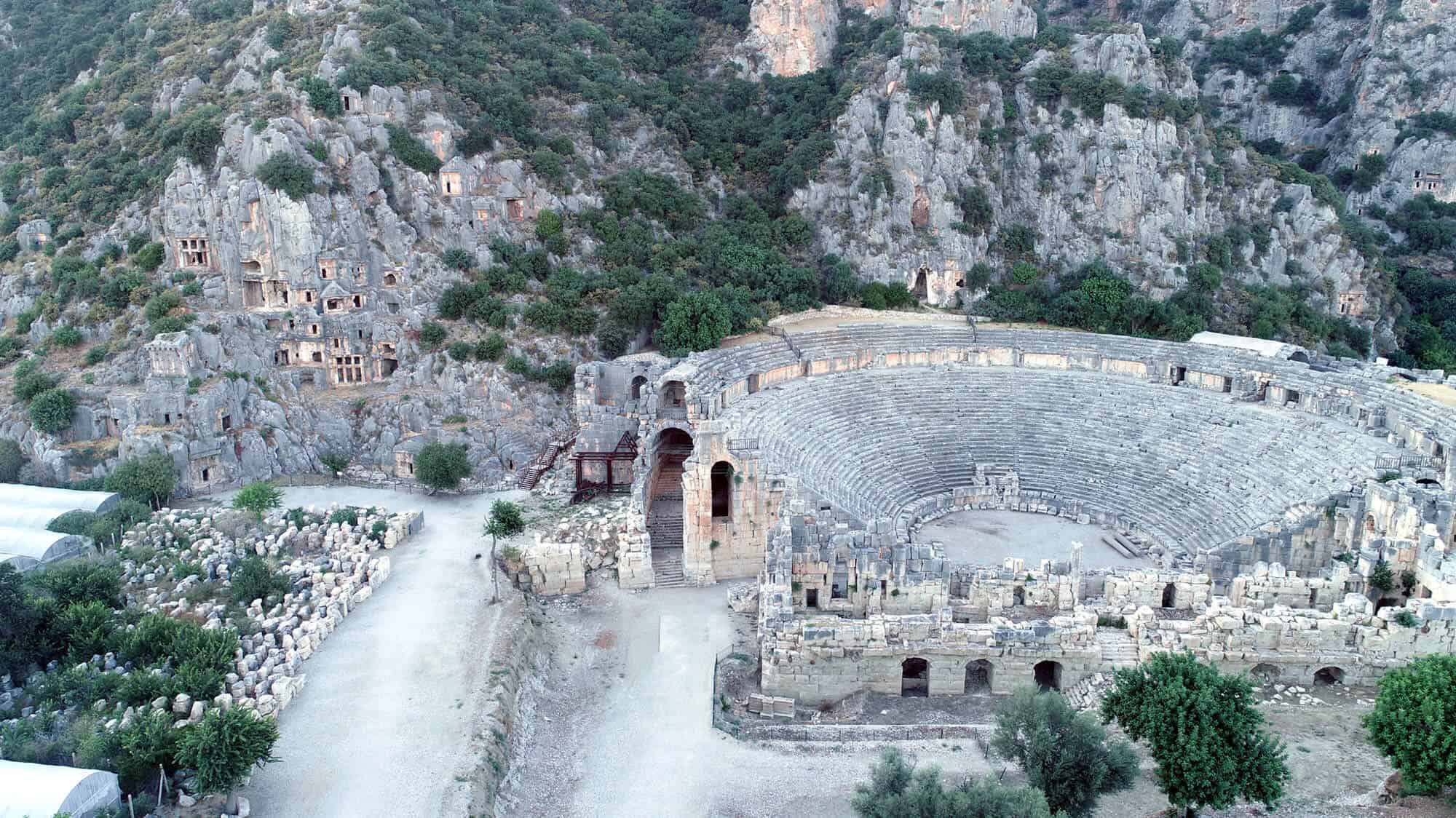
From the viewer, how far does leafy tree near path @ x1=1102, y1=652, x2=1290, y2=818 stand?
15.8 metres

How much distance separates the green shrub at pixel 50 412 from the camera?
34.0 metres

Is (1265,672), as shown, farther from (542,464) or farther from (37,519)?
(37,519)

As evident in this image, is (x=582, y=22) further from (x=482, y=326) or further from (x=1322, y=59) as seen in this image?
(x=1322, y=59)

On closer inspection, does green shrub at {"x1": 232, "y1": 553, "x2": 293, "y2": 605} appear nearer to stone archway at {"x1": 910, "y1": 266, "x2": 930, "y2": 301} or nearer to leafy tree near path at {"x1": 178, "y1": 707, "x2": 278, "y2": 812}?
leafy tree near path at {"x1": 178, "y1": 707, "x2": 278, "y2": 812}

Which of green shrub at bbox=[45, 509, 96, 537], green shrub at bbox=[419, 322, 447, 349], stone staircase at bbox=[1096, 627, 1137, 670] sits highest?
green shrub at bbox=[419, 322, 447, 349]

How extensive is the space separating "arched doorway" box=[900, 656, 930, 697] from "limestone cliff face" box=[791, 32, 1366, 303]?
29303 mm

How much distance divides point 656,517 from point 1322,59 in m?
62.1

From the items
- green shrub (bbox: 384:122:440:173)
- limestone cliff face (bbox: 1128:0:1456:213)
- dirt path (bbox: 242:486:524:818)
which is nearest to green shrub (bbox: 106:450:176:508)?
dirt path (bbox: 242:486:524:818)

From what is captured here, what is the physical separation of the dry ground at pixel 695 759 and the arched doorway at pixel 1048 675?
2916 mm

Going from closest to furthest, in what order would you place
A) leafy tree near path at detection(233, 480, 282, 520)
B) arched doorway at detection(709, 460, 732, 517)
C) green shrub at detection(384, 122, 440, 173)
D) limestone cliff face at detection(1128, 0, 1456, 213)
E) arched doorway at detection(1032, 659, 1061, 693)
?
arched doorway at detection(1032, 659, 1061, 693)
arched doorway at detection(709, 460, 732, 517)
leafy tree near path at detection(233, 480, 282, 520)
green shrub at detection(384, 122, 440, 173)
limestone cliff face at detection(1128, 0, 1456, 213)

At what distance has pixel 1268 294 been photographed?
47.4 meters

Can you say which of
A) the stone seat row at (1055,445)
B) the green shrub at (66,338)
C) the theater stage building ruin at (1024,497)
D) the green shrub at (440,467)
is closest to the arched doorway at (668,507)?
the theater stage building ruin at (1024,497)

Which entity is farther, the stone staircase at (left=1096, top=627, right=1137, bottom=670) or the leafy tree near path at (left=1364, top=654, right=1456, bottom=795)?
the stone staircase at (left=1096, top=627, right=1137, bottom=670)

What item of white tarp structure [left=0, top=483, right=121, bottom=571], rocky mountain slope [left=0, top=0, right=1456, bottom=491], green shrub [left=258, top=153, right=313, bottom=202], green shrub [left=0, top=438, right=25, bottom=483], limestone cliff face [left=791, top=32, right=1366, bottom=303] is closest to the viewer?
white tarp structure [left=0, top=483, right=121, bottom=571]
